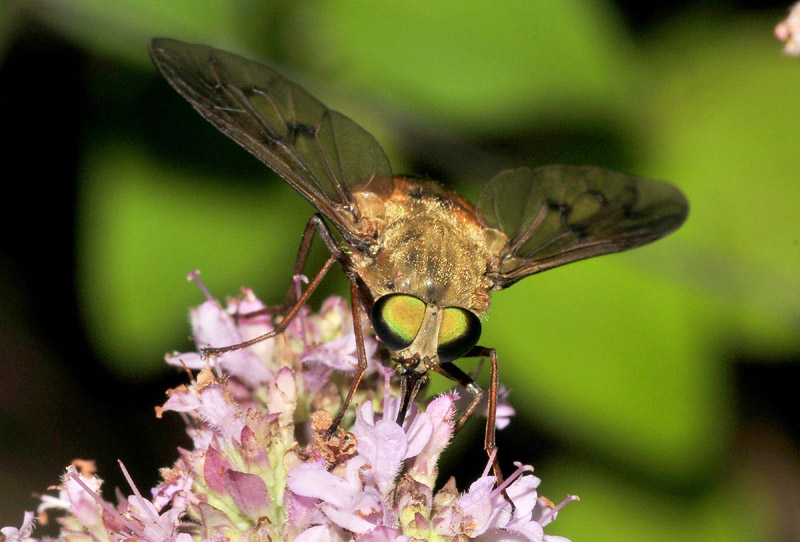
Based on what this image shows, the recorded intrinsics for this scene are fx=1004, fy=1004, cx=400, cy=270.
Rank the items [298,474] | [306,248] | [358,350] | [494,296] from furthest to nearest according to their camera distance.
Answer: [494,296] < [306,248] < [358,350] < [298,474]

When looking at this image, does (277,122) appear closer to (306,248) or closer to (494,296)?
(306,248)

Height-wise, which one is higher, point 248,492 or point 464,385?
point 464,385

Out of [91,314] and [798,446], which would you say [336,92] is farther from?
[798,446]

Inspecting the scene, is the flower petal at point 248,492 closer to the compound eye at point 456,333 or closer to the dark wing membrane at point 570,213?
the compound eye at point 456,333

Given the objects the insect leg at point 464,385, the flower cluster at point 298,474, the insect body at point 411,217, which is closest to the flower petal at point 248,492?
the flower cluster at point 298,474

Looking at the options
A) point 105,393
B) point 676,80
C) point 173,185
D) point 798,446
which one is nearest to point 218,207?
point 173,185

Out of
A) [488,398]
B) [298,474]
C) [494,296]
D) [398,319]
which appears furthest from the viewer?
[494,296]

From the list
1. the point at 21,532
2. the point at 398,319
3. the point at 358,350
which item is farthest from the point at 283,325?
the point at 21,532
